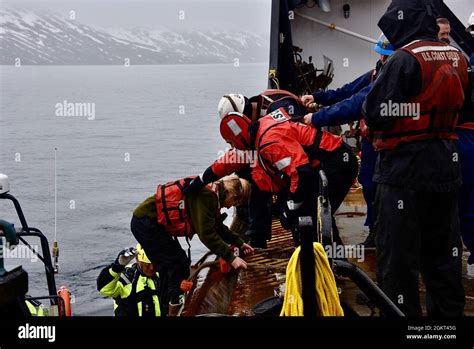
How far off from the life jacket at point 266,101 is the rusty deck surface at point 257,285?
1001 mm

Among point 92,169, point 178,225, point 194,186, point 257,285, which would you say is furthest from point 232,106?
point 92,169

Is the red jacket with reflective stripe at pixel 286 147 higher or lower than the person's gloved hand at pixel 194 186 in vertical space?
higher

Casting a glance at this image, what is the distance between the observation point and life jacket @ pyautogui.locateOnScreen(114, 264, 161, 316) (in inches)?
185

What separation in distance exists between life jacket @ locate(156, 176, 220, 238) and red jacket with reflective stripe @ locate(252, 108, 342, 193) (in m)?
0.48

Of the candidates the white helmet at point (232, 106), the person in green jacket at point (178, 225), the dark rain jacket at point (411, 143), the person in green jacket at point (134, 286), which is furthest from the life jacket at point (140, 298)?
the dark rain jacket at point (411, 143)

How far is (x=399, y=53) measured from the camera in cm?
279

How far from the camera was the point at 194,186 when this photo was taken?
13.5 ft

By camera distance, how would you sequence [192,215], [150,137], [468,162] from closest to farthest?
[468,162]
[192,215]
[150,137]

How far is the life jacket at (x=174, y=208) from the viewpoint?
4.23 meters

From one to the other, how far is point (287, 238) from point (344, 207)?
32.6 inches

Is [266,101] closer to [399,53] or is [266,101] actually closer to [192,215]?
[192,215]

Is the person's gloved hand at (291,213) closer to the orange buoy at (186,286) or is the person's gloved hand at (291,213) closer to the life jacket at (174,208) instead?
the life jacket at (174,208)

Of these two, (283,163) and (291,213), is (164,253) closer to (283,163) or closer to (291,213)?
(291,213)

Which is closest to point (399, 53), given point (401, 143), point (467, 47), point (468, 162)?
point (401, 143)
